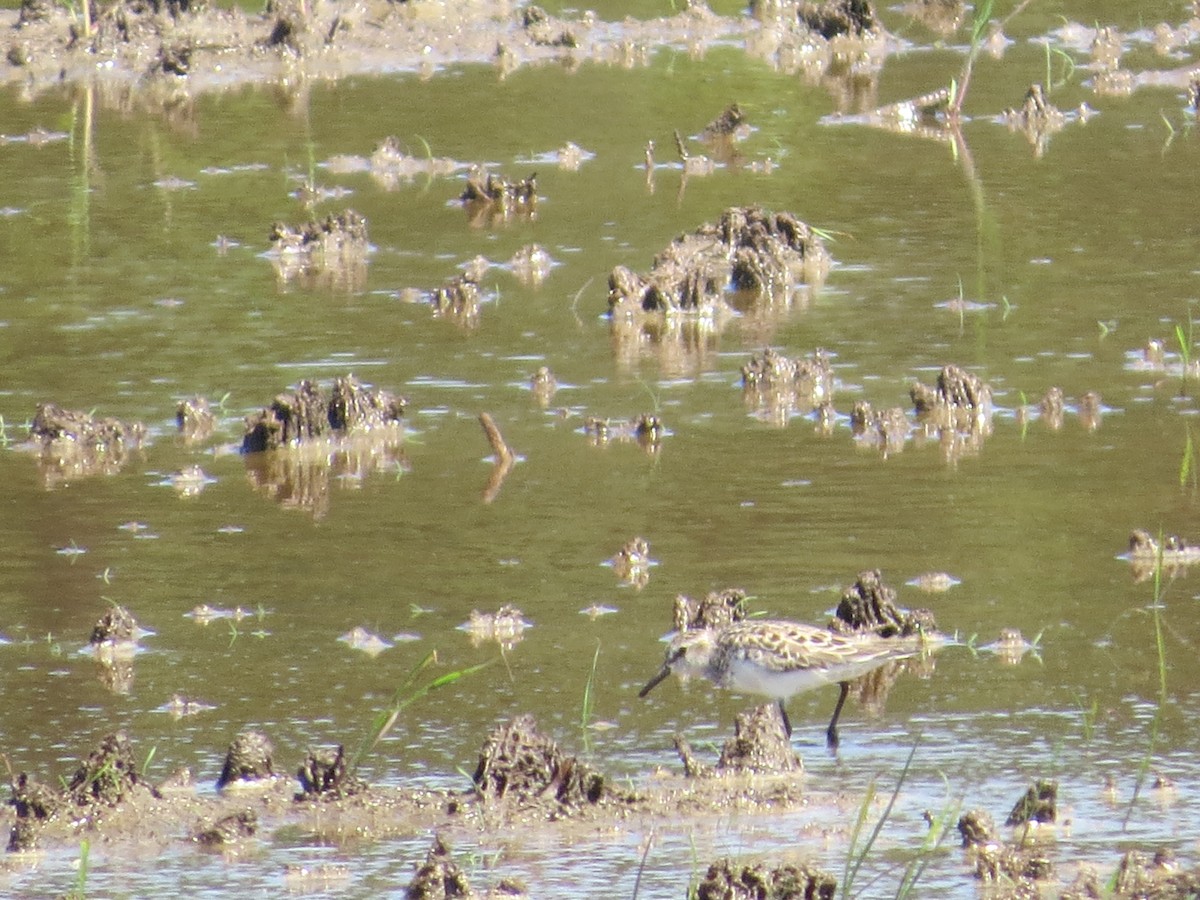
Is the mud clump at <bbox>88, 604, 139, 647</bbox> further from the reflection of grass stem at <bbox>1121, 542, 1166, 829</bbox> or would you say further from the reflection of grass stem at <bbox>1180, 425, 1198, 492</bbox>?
the reflection of grass stem at <bbox>1180, 425, 1198, 492</bbox>

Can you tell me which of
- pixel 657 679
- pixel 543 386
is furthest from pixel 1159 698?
pixel 543 386

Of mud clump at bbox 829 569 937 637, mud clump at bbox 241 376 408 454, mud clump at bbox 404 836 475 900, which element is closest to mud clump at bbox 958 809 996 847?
mud clump at bbox 404 836 475 900

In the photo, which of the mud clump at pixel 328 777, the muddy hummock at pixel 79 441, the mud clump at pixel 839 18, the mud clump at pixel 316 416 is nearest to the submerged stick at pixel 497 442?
the mud clump at pixel 316 416

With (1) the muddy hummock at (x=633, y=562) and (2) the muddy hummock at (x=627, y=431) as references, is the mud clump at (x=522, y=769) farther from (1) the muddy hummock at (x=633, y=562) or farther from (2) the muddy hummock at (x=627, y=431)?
(2) the muddy hummock at (x=627, y=431)

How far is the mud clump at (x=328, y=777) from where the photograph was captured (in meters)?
6.85

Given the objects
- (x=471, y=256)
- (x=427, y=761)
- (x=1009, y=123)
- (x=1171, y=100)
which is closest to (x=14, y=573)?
(x=427, y=761)

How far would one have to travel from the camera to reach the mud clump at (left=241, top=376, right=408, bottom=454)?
35.5 ft

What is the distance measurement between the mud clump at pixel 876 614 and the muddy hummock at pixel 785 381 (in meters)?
3.08

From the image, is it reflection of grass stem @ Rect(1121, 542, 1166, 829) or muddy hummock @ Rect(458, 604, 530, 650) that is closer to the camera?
reflection of grass stem @ Rect(1121, 542, 1166, 829)

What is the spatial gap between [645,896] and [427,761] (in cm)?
131

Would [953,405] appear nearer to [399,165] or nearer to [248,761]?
[248,761]

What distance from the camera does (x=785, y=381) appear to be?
11336mm

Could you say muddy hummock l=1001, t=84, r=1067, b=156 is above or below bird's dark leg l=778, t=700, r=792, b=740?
above

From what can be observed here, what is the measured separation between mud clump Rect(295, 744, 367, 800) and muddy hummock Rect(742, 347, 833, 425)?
179 inches
